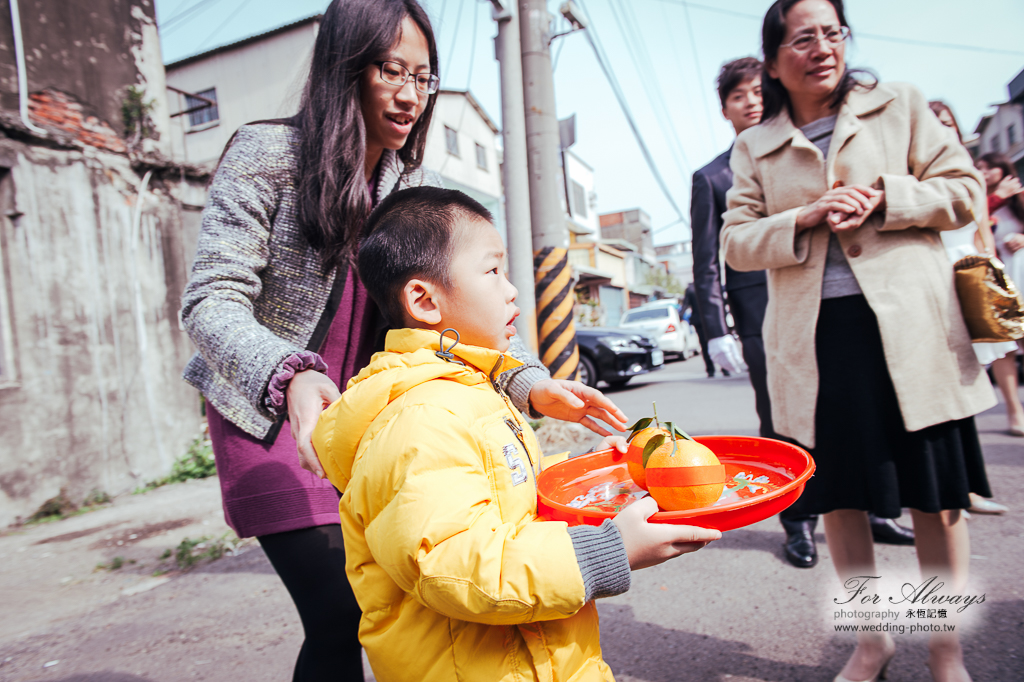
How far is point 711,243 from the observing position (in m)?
3.20

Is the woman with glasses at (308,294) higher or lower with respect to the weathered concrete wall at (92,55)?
lower

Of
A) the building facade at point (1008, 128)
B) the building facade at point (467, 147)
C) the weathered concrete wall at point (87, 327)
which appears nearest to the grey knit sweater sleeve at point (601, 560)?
the weathered concrete wall at point (87, 327)

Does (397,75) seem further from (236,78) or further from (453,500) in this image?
(236,78)

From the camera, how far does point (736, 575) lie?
2.83m

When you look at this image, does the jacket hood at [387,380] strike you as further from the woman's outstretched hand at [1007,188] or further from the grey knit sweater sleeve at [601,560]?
the woman's outstretched hand at [1007,188]

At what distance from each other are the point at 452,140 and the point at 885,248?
2172cm

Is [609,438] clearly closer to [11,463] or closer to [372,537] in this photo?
[372,537]

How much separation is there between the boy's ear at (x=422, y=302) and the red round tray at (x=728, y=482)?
0.41 metres

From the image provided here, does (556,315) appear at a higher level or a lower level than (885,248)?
higher

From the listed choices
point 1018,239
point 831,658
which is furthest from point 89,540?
point 1018,239

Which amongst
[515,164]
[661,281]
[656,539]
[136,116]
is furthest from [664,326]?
[661,281]

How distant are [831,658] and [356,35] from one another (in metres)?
2.42

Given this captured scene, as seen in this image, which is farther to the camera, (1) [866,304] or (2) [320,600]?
(1) [866,304]

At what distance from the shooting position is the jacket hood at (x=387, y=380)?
1.08 metres
